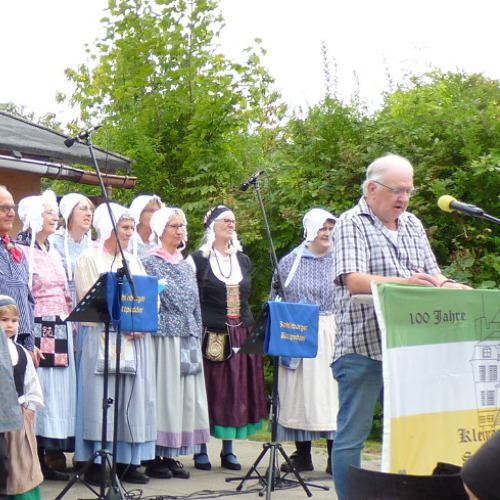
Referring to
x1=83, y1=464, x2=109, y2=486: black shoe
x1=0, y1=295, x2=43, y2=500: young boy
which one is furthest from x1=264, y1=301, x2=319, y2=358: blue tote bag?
x1=0, y1=295, x2=43, y2=500: young boy

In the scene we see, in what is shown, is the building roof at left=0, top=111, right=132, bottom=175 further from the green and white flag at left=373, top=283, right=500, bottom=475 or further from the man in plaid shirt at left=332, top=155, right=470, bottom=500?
the green and white flag at left=373, top=283, right=500, bottom=475

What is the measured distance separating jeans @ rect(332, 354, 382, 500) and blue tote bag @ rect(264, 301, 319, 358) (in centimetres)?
185

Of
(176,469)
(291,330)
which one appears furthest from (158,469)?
(291,330)

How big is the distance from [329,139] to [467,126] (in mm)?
1616

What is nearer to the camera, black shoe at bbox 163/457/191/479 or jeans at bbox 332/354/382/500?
jeans at bbox 332/354/382/500

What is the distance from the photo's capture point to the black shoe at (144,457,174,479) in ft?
25.0

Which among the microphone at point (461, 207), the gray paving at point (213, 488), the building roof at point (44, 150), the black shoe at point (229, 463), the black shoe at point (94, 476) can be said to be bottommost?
the gray paving at point (213, 488)

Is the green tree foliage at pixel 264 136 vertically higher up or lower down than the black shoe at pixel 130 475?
higher up

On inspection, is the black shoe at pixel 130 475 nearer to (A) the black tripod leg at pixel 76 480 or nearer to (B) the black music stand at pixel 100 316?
(A) the black tripod leg at pixel 76 480

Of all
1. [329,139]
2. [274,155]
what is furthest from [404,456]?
[274,155]

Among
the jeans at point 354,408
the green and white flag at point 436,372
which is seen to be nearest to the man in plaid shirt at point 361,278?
the jeans at point 354,408

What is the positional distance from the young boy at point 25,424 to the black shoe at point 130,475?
1366 mm

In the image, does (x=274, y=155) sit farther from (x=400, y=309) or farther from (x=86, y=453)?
(x=400, y=309)

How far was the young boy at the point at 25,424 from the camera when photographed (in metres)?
5.81
